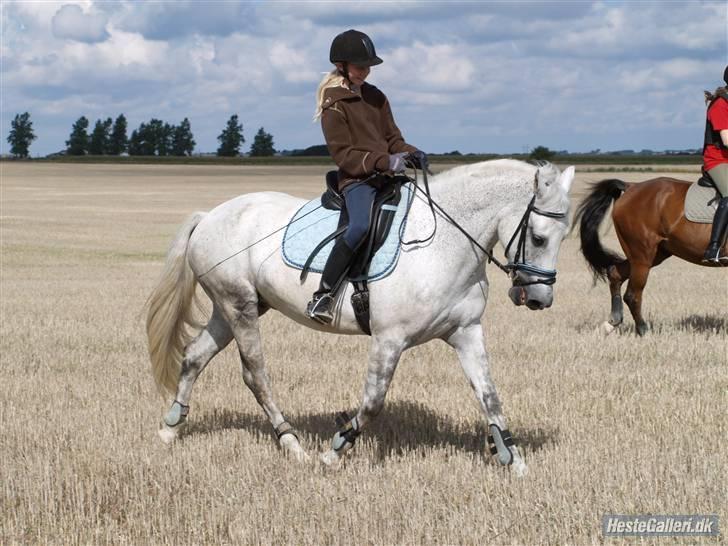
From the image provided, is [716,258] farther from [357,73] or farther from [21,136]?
[21,136]

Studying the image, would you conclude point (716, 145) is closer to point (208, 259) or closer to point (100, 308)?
point (208, 259)

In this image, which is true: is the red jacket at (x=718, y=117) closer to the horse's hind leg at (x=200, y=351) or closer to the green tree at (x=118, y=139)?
the horse's hind leg at (x=200, y=351)

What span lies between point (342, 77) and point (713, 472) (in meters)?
3.46

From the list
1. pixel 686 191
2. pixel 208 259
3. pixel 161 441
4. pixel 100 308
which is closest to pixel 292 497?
pixel 161 441

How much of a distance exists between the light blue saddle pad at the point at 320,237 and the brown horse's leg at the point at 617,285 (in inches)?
248

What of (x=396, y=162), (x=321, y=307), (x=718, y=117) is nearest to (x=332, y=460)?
(x=321, y=307)

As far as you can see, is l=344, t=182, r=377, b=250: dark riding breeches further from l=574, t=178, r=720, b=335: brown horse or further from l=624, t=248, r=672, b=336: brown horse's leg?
l=624, t=248, r=672, b=336: brown horse's leg

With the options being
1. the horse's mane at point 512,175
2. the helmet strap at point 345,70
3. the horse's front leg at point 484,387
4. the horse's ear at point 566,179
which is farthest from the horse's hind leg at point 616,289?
the helmet strap at point 345,70

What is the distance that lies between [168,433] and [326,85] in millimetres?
2874

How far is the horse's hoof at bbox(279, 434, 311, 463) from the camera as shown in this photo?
264 inches

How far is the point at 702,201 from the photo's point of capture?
38.3ft

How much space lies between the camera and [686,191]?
12164 millimetres

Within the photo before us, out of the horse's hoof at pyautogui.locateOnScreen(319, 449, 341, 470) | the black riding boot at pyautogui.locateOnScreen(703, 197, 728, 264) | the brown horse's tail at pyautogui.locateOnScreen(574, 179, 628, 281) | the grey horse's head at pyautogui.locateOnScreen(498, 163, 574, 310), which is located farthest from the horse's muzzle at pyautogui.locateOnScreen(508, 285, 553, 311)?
the brown horse's tail at pyautogui.locateOnScreen(574, 179, 628, 281)

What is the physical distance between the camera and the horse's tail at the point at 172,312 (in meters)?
7.77
